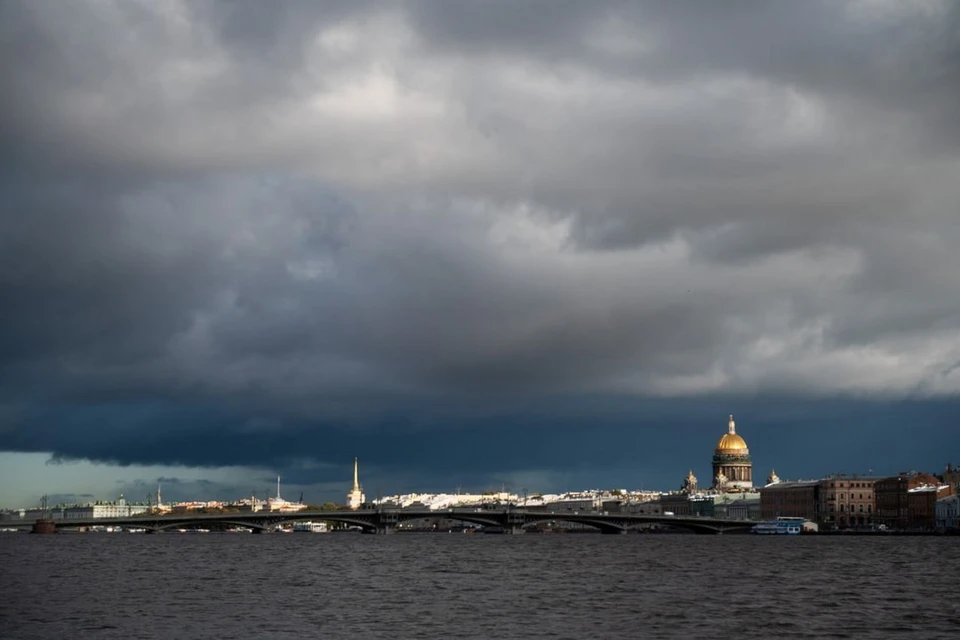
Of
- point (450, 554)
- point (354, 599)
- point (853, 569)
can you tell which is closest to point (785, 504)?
point (450, 554)

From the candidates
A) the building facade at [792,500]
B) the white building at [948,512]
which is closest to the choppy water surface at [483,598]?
the white building at [948,512]

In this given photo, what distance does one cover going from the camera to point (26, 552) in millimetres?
95500

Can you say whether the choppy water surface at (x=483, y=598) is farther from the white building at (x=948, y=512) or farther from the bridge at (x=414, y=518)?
the white building at (x=948, y=512)

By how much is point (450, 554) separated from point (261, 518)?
5666 centimetres

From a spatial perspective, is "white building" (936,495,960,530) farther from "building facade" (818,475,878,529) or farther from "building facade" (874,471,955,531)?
"building facade" (818,475,878,529)

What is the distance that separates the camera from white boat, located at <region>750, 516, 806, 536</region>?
15262cm

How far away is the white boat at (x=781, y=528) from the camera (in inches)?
6009

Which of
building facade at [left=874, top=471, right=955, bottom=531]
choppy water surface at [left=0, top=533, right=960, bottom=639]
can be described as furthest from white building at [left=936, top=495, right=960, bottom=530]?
choppy water surface at [left=0, top=533, right=960, bottom=639]

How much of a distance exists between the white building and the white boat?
14918 mm

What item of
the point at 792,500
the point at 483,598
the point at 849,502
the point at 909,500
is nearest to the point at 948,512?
the point at 909,500

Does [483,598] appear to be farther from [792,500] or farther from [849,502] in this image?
[792,500]

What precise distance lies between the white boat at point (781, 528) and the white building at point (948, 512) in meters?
14.9

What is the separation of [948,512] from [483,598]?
384 ft

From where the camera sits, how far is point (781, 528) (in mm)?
153375
